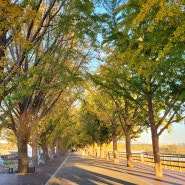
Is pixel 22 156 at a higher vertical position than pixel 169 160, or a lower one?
higher

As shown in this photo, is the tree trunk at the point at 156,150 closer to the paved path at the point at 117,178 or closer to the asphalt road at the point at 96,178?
the paved path at the point at 117,178

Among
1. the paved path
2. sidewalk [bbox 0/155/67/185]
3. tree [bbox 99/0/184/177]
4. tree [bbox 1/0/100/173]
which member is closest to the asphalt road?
the paved path

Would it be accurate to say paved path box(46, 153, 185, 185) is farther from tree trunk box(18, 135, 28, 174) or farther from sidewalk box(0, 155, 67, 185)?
tree trunk box(18, 135, 28, 174)

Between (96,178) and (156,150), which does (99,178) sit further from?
(156,150)

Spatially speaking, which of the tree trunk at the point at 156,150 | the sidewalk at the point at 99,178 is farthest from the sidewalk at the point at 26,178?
the tree trunk at the point at 156,150

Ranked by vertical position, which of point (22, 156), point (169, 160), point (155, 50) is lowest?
point (169, 160)

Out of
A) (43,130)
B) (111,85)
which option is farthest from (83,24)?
(43,130)

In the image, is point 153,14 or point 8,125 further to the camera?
point 8,125

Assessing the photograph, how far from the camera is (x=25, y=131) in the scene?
74.6 ft

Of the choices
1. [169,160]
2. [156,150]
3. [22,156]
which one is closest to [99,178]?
[156,150]

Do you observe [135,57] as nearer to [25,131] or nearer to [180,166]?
[180,166]

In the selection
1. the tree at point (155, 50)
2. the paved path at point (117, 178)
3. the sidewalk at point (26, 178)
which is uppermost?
the tree at point (155, 50)

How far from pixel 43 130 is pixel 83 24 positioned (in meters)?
27.7

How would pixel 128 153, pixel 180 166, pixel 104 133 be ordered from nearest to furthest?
pixel 180 166, pixel 128 153, pixel 104 133
